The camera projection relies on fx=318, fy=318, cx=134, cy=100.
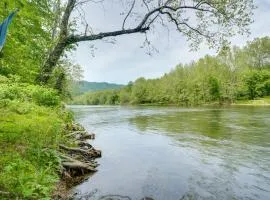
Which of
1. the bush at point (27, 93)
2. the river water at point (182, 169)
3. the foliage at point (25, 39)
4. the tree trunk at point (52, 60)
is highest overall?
the foliage at point (25, 39)

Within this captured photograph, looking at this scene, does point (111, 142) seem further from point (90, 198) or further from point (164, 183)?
point (90, 198)

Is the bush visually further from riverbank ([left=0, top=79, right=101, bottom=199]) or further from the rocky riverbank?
the rocky riverbank

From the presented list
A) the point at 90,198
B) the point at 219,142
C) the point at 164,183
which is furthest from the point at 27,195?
the point at 219,142

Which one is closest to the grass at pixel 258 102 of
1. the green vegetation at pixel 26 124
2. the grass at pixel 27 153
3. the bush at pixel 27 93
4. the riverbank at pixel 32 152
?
the green vegetation at pixel 26 124

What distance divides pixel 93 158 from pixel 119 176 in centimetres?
408

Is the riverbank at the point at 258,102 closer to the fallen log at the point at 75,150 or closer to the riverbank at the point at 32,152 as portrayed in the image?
the riverbank at the point at 32,152

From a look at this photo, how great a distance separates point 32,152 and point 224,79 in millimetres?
112476

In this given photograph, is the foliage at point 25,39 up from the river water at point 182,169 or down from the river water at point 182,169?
up

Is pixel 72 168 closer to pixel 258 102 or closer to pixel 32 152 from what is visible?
pixel 32 152

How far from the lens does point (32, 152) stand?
36.9 feet

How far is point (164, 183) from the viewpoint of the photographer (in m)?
→ 13.3

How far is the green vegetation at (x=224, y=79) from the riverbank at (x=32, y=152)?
9136 centimetres

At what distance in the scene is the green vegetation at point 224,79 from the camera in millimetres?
111438

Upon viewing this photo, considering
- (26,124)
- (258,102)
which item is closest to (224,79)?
(258,102)
